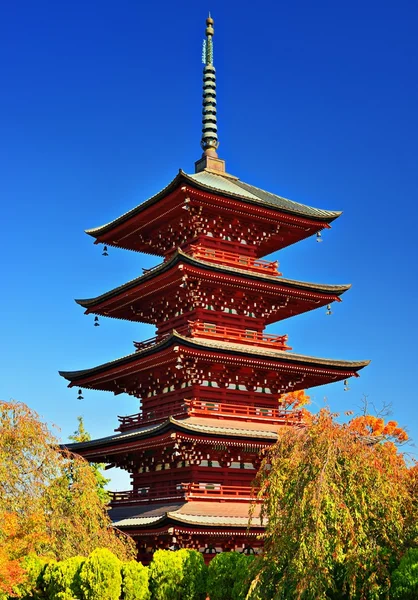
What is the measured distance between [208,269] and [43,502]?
36.8 feet

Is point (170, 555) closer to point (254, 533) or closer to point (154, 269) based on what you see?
point (254, 533)

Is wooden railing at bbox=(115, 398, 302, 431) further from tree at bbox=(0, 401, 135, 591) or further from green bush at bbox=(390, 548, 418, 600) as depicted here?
green bush at bbox=(390, 548, 418, 600)

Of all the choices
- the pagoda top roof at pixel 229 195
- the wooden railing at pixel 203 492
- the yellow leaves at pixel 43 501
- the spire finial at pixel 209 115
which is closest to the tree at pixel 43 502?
the yellow leaves at pixel 43 501

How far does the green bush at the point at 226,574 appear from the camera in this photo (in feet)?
75.9

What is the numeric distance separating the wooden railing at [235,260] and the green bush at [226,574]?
13.7 metres

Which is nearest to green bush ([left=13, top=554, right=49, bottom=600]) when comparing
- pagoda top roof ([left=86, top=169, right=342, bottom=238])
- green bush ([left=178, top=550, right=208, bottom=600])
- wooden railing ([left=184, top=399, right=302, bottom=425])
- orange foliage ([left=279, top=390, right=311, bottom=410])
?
green bush ([left=178, top=550, right=208, bottom=600])

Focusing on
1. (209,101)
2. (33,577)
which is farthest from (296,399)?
(33,577)

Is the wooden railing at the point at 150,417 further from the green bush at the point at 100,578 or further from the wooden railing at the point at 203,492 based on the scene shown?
the green bush at the point at 100,578

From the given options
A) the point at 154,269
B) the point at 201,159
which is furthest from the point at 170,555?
the point at 201,159

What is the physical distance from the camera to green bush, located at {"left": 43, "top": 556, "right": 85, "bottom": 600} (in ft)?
81.3

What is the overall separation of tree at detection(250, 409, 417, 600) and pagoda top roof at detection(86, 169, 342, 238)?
14534mm

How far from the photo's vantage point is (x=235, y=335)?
33.3 meters

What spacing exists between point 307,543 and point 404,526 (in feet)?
8.94

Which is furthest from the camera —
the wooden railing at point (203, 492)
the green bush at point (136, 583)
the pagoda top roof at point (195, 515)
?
the wooden railing at point (203, 492)
